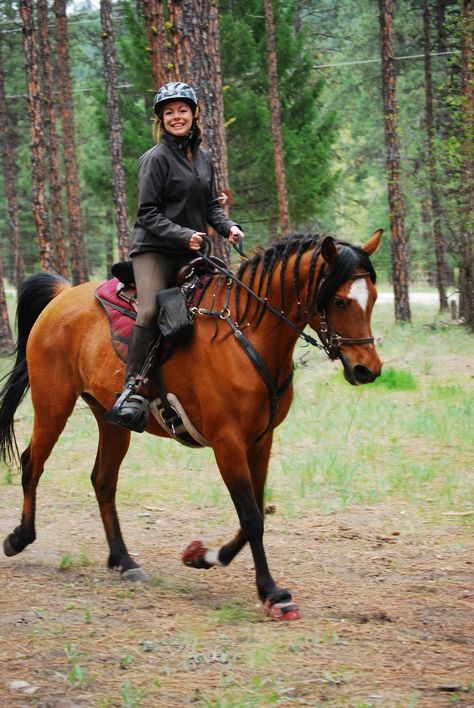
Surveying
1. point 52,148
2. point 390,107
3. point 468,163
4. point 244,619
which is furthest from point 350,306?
point 52,148

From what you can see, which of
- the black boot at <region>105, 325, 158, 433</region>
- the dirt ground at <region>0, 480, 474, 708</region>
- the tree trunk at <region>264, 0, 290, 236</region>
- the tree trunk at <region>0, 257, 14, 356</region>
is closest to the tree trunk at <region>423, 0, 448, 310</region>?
the tree trunk at <region>264, 0, 290, 236</region>

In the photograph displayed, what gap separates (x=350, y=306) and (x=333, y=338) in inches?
8.8

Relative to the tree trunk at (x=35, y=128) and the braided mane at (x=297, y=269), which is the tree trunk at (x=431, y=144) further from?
the braided mane at (x=297, y=269)

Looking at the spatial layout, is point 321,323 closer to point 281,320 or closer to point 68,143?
point 281,320

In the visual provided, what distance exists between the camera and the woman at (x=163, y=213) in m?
5.74

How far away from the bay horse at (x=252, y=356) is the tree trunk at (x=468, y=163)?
1366 centimetres

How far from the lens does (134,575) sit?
6230 millimetres

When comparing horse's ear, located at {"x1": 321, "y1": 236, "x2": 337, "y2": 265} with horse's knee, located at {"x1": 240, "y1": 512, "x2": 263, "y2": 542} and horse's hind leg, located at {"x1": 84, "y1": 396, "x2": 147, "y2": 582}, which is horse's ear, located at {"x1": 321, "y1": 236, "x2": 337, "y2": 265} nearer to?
horse's knee, located at {"x1": 240, "y1": 512, "x2": 263, "y2": 542}

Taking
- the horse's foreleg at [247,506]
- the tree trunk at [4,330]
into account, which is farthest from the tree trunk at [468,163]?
the horse's foreleg at [247,506]

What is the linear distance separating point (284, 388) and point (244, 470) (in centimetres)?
61

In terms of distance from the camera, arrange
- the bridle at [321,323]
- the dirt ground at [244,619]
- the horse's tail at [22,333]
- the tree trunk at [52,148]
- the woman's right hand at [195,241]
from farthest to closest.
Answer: the tree trunk at [52,148] → the horse's tail at [22,333] → the woman's right hand at [195,241] → the bridle at [321,323] → the dirt ground at [244,619]

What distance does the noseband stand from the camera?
5.14 metres

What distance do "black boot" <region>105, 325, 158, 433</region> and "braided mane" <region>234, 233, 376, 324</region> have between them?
68 cm

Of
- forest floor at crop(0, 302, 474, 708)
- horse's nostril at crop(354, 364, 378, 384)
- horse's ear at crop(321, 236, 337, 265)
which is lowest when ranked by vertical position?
forest floor at crop(0, 302, 474, 708)
